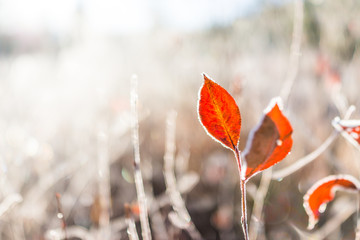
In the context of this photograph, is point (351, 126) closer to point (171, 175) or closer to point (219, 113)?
point (219, 113)

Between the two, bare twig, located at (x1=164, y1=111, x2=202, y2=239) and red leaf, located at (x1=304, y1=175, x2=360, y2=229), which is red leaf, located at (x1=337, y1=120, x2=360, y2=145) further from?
bare twig, located at (x1=164, y1=111, x2=202, y2=239)

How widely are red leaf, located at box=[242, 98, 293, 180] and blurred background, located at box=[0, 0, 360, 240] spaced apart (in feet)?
0.74

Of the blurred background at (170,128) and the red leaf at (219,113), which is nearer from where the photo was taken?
the red leaf at (219,113)

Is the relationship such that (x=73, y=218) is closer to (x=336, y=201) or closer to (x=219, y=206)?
(x=219, y=206)

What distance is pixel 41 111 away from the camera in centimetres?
223

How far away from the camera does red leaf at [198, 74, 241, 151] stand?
299mm

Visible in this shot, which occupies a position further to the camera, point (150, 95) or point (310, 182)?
point (150, 95)

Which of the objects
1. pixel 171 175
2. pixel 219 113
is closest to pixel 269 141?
pixel 219 113

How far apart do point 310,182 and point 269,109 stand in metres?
1.47

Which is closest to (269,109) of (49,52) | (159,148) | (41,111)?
(159,148)

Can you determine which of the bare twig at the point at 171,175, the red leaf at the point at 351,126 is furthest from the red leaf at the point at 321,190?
the bare twig at the point at 171,175

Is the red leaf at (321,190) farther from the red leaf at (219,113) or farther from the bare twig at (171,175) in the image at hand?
the bare twig at (171,175)

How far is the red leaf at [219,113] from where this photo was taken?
299 mm

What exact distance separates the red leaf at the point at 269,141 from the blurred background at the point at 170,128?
23cm
